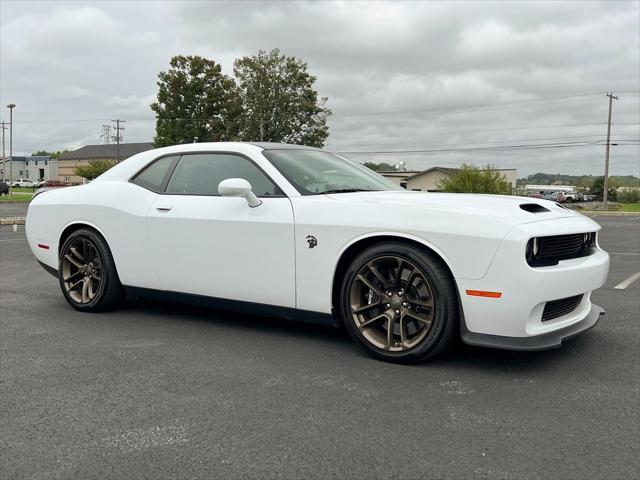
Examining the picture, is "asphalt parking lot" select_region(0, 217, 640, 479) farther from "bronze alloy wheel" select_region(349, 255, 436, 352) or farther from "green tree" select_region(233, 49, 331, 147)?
"green tree" select_region(233, 49, 331, 147)

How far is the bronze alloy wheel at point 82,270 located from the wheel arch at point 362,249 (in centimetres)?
228

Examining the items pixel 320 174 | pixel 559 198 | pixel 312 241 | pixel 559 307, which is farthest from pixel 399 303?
pixel 559 198

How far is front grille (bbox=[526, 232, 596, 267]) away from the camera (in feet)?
10.9

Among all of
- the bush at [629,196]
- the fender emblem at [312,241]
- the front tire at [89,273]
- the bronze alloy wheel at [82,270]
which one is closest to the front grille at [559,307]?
the fender emblem at [312,241]

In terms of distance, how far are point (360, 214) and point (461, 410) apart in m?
1.38

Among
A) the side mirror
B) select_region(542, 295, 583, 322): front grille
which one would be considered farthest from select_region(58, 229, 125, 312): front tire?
select_region(542, 295, 583, 322): front grille

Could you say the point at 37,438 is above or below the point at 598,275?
below

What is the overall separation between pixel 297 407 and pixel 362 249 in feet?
3.99

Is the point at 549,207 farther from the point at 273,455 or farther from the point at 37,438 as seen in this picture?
the point at 37,438

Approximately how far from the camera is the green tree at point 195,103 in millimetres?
46000

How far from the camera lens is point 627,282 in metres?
7.18

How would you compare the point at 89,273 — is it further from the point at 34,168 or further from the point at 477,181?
the point at 34,168

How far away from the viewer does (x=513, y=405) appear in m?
2.99

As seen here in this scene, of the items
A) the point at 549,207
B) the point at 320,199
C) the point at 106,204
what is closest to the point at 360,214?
the point at 320,199
